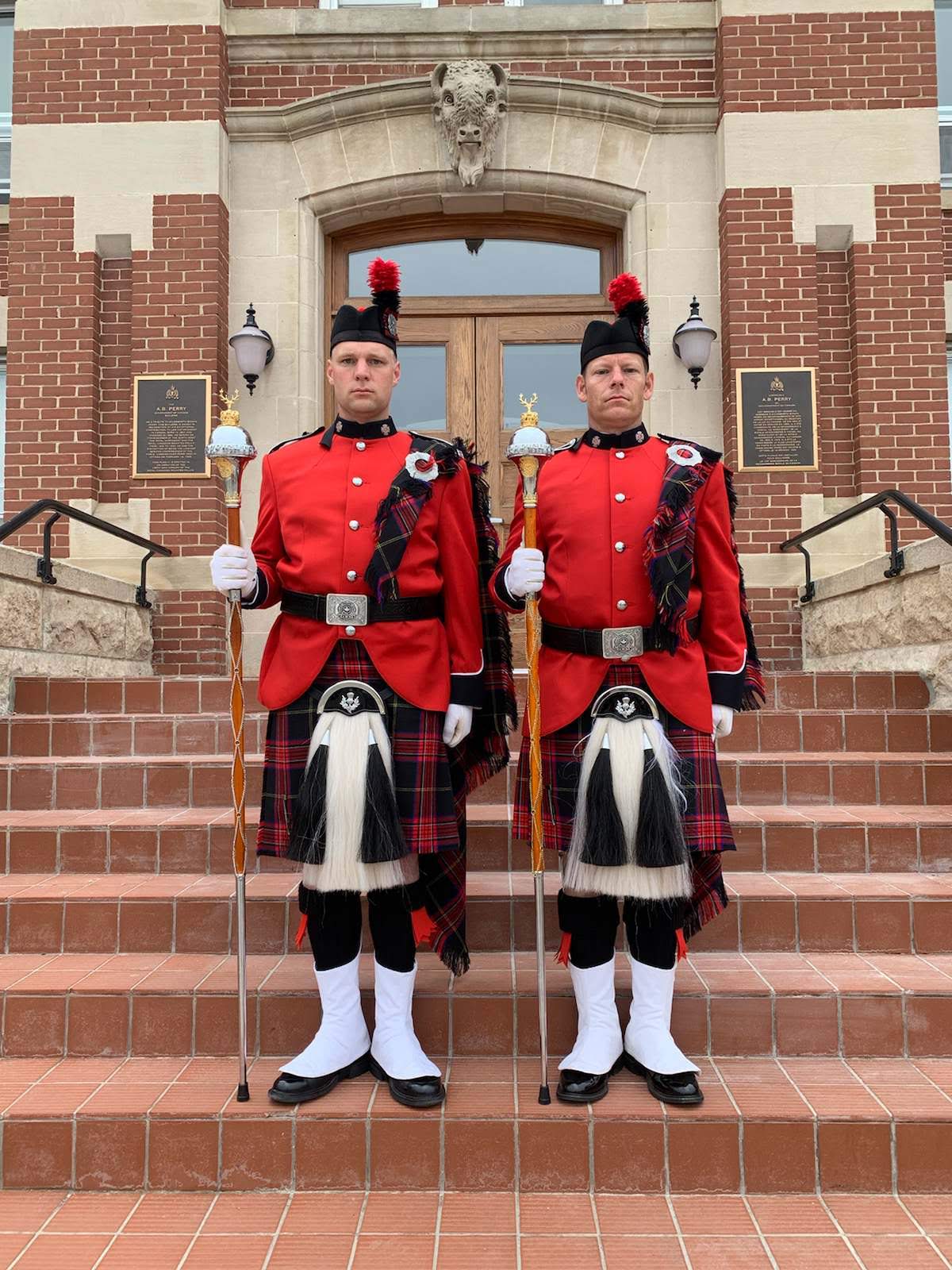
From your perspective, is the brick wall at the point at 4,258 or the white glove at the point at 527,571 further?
the brick wall at the point at 4,258

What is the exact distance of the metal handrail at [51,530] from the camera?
4910mm

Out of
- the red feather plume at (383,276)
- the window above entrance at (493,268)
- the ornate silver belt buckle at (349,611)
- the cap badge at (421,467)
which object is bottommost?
the ornate silver belt buckle at (349,611)

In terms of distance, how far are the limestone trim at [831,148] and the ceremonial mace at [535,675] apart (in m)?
5.34

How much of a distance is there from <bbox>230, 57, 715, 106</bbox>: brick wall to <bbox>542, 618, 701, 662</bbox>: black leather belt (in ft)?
20.0

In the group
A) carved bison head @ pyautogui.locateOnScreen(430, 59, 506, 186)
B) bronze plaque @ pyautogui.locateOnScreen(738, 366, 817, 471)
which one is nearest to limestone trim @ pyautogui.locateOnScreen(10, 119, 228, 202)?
carved bison head @ pyautogui.locateOnScreen(430, 59, 506, 186)

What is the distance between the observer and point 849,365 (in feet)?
23.2

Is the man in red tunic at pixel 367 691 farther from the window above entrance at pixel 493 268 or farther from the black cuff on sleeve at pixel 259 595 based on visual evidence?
the window above entrance at pixel 493 268

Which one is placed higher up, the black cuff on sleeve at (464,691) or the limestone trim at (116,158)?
the limestone trim at (116,158)

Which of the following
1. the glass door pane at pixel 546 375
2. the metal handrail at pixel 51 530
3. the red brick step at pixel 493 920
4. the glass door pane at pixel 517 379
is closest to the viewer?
the red brick step at pixel 493 920

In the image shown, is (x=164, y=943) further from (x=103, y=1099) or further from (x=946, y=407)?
(x=946, y=407)

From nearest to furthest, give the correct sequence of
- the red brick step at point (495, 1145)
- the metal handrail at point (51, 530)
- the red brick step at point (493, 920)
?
the red brick step at point (495, 1145) < the red brick step at point (493, 920) < the metal handrail at point (51, 530)

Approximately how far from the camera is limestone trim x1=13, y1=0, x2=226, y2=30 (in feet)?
23.5

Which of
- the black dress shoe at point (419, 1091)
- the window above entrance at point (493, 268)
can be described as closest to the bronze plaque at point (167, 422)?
the window above entrance at point (493, 268)

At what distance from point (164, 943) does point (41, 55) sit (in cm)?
692
